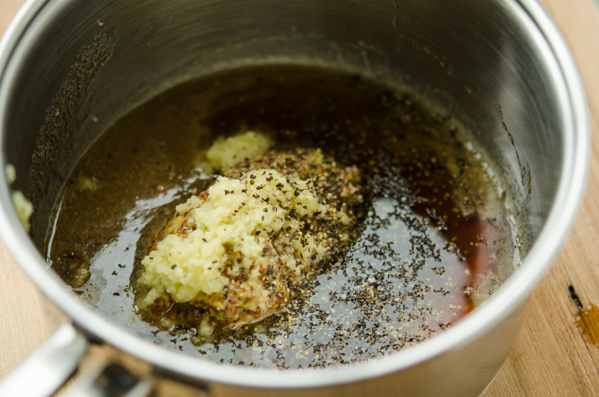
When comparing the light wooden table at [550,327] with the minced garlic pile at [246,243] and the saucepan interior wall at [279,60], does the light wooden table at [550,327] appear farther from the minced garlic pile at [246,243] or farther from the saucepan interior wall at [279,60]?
the minced garlic pile at [246,243]

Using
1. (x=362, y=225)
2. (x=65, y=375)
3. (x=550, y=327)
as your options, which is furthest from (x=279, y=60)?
(x=65, y=375)

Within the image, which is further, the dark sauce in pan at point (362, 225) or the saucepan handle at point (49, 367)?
the dark sauce in pan at point (362, 225)

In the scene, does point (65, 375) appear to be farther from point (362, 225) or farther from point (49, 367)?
point (362, 225)

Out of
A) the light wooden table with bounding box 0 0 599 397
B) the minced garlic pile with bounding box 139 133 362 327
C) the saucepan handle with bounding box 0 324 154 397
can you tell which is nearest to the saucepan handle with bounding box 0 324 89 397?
the saucepan handle with bounding box 0 324 154 397

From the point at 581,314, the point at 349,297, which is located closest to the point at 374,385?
the point at 349,297

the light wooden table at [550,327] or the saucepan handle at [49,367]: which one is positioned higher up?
the saucepan handle at [49,367]

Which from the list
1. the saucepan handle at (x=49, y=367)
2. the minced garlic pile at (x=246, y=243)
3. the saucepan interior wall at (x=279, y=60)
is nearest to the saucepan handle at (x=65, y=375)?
the saucepan handle at (x=49, y=367)

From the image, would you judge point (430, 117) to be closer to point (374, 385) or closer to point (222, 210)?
point (222, 210)
